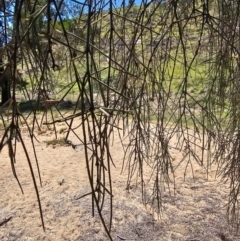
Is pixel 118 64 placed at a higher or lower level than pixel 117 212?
higher

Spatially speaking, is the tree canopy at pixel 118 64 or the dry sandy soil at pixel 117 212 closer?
the tree canopy at pixel 118 64

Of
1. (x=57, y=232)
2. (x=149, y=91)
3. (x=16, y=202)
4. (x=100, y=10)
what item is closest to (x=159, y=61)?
(x=149, y=91)

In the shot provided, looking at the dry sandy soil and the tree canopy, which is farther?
the dry sandy soil

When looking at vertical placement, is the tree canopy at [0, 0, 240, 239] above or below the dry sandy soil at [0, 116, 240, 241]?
above

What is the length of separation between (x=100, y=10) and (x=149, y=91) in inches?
18.1

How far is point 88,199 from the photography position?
3.30 meters

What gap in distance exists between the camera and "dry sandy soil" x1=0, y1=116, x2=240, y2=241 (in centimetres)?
286

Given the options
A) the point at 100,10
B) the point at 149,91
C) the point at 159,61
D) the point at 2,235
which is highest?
the point at 100,10

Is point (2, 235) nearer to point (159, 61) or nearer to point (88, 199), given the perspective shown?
point (88, 199)

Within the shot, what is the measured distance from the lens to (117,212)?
10.3 ft

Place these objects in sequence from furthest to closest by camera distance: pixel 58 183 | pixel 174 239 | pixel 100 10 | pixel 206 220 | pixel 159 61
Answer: pixel 58 183
pixel 206 220
pixel 174 239
pixel 159 61
pixel 100 10

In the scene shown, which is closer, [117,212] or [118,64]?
[118,64]

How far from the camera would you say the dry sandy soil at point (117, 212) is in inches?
113

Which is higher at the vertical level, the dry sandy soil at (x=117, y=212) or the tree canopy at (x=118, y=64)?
the tree canopy at (x=118, y=64)
